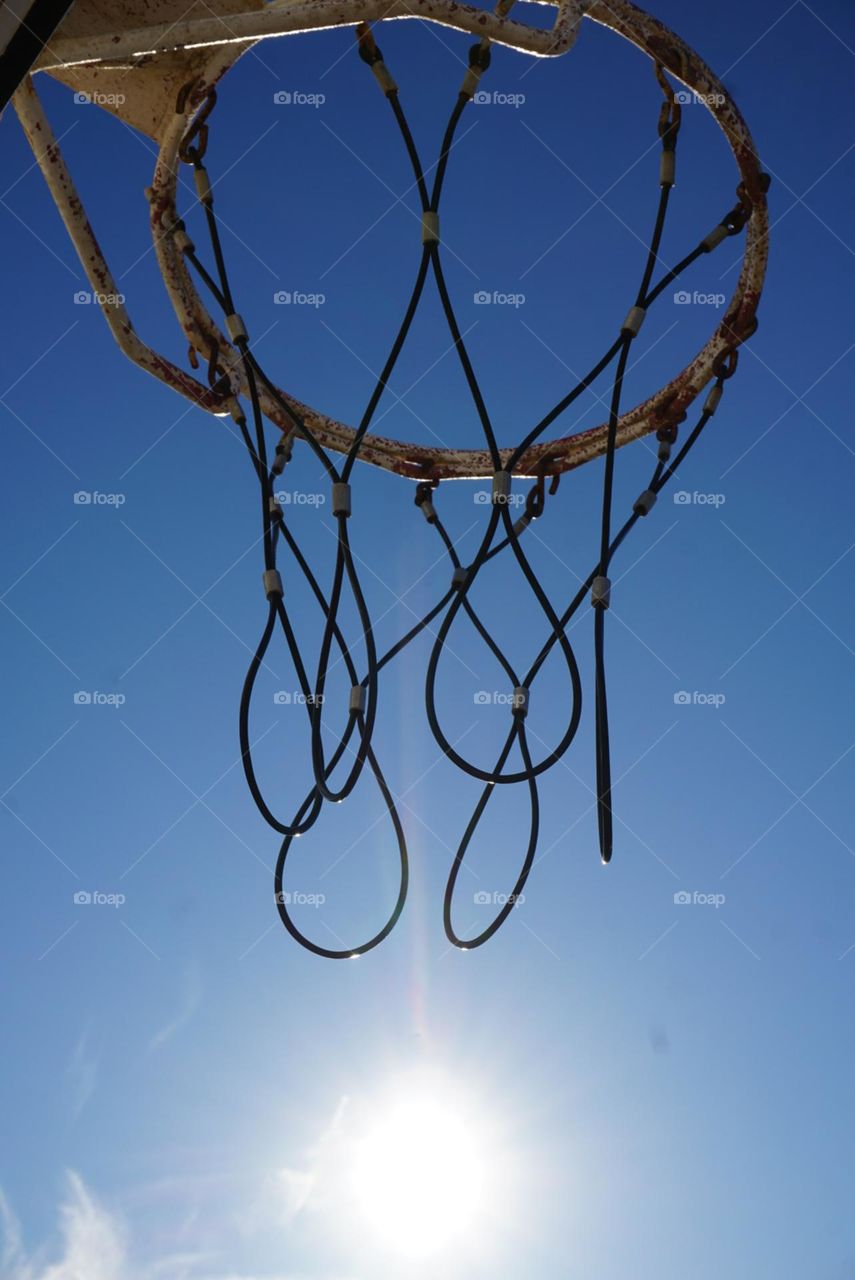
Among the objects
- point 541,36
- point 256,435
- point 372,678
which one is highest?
point 541,36

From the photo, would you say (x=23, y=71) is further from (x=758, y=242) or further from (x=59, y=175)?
(x=758, y=242)

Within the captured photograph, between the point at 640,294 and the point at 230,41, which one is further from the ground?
the point at 640,294

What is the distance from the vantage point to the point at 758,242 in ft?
9.77

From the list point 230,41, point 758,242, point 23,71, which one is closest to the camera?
point 23,71

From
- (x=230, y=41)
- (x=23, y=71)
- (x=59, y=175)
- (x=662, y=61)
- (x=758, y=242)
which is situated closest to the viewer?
(x=23, y=71)

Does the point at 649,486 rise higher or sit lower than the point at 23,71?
higher

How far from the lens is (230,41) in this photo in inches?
93.7

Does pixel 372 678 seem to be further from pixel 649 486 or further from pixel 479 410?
pixel 649 486

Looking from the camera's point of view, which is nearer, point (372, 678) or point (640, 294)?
point (372, 678)

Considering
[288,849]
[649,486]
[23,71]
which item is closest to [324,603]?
[288,849]

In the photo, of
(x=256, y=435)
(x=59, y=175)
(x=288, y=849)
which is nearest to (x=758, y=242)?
(x=256, y=435)

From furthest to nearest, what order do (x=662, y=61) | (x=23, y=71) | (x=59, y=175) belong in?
(x=662, y=61)
(x=59, y=175)
(x=23, y=71)

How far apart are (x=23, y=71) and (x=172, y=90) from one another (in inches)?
26.0

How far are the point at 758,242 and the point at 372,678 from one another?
4.62ft
